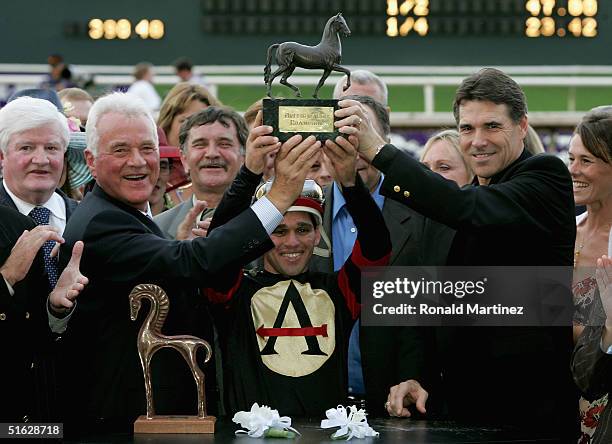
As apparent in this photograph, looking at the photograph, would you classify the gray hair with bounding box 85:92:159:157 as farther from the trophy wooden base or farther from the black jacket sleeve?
the trophy wooden base

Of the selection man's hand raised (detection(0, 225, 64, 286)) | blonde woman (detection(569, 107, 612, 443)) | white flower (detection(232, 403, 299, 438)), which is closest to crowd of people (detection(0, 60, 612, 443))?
man's hand raised (detection(0, 225, 64, 286))

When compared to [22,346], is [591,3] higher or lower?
higher

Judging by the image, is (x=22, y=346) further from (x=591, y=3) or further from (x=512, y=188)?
(x=591, y=3)

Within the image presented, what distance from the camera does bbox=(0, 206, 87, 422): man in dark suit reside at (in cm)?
416

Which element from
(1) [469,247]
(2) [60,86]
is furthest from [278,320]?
(2) [60,86]

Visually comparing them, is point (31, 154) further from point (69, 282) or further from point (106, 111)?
point (69, 282)

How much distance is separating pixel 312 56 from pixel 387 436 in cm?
141

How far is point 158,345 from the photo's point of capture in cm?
417

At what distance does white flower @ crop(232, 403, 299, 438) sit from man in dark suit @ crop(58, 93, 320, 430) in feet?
1.37

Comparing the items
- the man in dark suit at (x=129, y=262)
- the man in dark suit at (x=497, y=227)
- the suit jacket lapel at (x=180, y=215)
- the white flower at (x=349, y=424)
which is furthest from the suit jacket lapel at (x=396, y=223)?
the white flower at (x=349, y=424)

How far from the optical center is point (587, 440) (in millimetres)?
4754

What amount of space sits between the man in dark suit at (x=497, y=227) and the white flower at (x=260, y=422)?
2.27 feet

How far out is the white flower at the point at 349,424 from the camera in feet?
13.1

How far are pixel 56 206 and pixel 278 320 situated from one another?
45.4 inches
